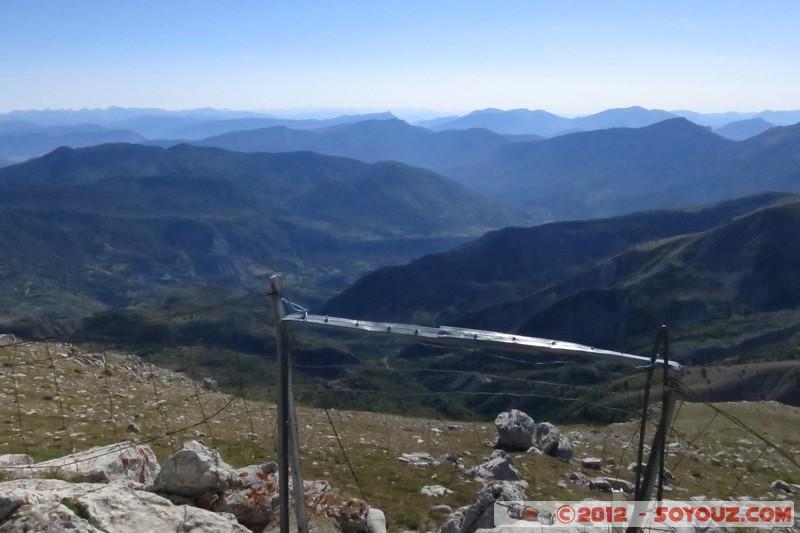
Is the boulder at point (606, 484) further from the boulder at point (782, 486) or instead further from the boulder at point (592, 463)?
the boulder at point (782, 486)

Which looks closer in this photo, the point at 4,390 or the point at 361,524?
the point at 361,524

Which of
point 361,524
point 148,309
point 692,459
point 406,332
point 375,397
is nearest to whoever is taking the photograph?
point 406,332

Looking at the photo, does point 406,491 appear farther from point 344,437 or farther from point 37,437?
point 37,437

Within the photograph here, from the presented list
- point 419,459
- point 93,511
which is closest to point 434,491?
point 419,459

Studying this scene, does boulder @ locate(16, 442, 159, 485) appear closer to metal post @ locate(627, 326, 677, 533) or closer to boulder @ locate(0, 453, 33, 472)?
boulder @ locate(0, 453, 33, 472)

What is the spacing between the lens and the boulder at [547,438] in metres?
26.5

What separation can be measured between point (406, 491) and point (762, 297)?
160627mm

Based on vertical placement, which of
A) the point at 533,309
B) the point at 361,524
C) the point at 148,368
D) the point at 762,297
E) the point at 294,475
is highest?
the point at 294,475

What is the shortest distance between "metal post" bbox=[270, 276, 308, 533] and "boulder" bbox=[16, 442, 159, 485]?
5570 millimetres

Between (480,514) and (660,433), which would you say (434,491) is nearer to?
(480,514)

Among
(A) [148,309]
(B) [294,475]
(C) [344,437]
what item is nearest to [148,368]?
(C) [344,437]

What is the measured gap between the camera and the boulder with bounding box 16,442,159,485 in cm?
1362

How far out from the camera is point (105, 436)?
69.4ft

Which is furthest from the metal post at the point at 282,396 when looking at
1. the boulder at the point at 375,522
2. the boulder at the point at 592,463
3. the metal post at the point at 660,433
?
the boulder at the point at 592,463
